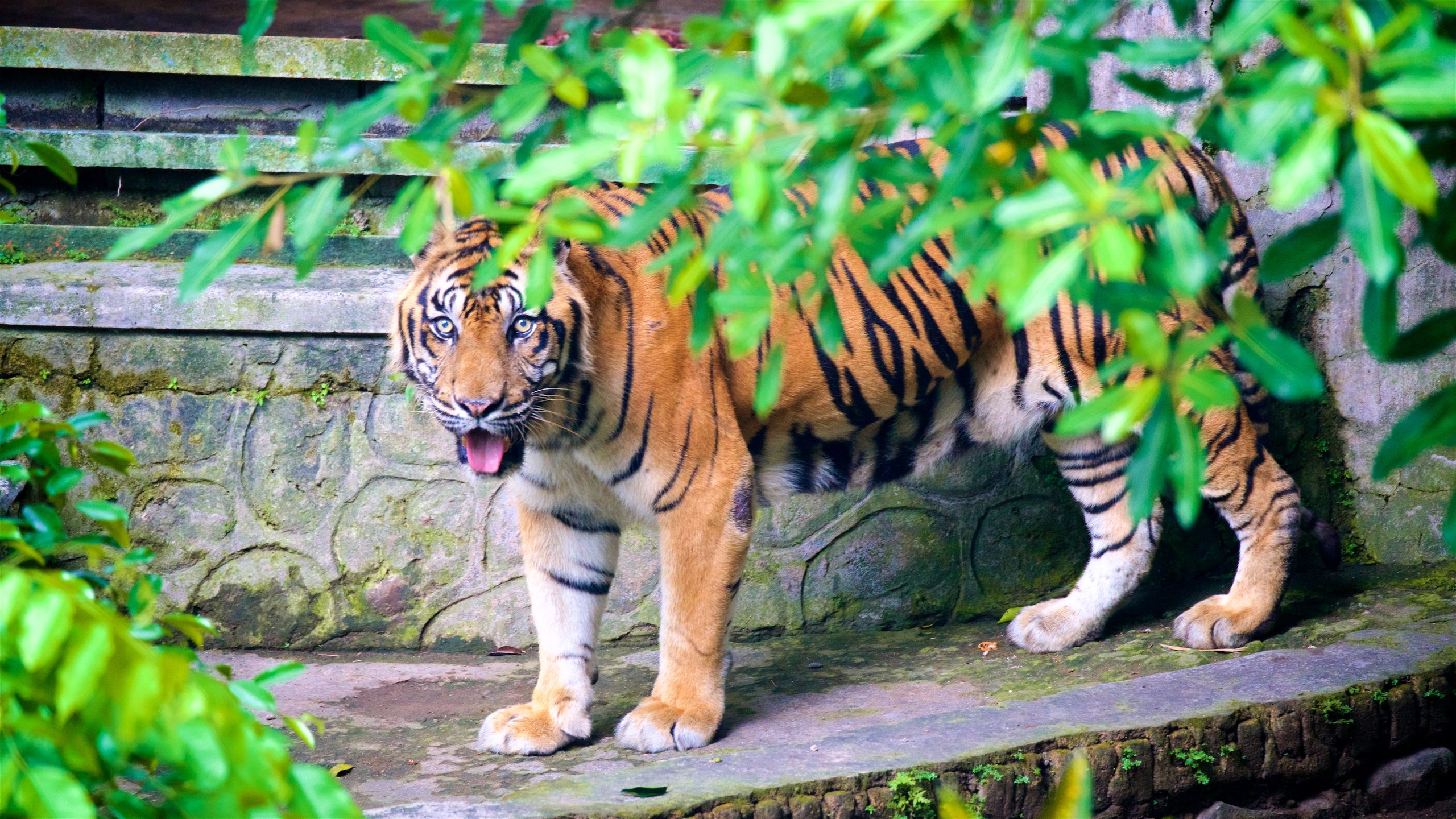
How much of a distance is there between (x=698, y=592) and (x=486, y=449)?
0.61 m

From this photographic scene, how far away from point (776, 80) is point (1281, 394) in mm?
444

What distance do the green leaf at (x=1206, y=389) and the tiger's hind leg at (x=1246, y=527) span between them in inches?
107

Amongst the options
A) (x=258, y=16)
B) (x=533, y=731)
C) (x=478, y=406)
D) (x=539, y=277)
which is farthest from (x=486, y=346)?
(x=539, y=277)

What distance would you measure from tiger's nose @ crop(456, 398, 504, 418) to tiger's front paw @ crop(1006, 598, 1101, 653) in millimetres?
1776

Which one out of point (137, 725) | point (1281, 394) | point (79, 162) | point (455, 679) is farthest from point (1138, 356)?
point (79, 162)

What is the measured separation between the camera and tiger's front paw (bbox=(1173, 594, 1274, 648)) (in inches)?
137

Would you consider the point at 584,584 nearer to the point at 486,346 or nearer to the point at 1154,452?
the point at 486,346

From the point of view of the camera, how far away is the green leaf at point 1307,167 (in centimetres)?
81

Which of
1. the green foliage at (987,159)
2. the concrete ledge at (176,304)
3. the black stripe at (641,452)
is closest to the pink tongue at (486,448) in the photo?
the black stripe at (641,452)

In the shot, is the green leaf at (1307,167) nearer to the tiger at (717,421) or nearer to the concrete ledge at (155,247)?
the tiger at (717,421)

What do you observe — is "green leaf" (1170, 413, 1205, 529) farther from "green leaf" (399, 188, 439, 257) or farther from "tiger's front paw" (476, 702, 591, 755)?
"tiger's front paw" (476, 702, 591, 755)

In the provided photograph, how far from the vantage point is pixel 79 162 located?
4.14 metres

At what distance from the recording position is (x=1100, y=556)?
3.75 metres

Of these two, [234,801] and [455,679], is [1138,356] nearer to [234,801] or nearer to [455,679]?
[234,801]
